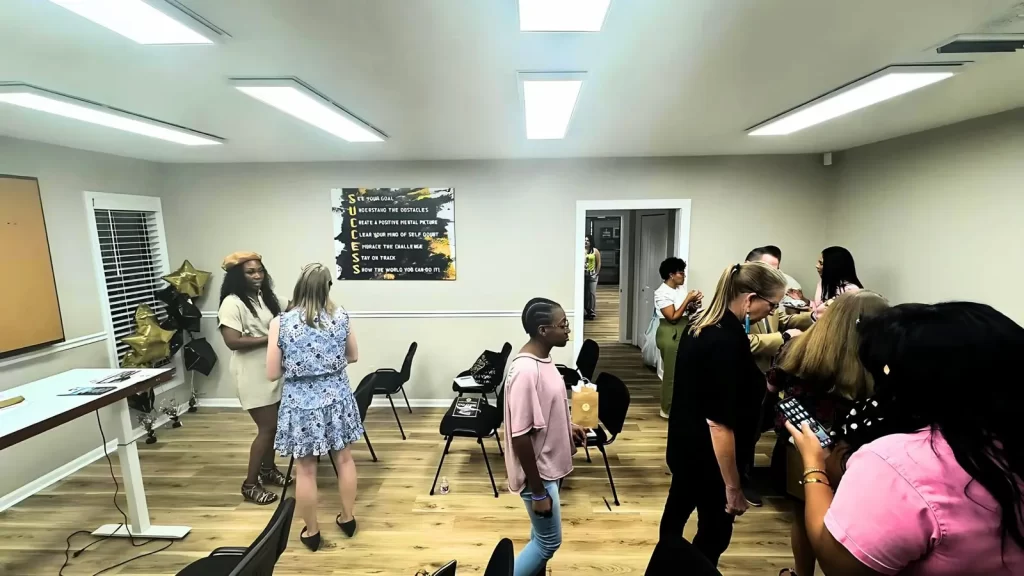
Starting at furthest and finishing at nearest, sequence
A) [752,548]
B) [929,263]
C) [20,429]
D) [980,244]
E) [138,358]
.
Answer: [138,358]
[929,263]
[980,244]
[752,548]
[20,429]

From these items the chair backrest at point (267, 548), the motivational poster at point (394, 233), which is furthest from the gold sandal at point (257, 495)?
the motivational poster at point (394, 233)

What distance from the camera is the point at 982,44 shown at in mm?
1604

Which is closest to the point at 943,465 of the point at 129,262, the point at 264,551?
the point at 264,551

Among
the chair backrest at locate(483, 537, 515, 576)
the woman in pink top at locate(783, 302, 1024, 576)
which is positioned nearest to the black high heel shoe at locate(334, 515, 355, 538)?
the chair backrest at locate(483, 537, 515, 576)

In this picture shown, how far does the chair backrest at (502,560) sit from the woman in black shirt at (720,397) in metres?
0.83

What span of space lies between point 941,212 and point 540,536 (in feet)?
12.3

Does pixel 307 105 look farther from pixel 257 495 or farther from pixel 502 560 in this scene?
pixel 257 495

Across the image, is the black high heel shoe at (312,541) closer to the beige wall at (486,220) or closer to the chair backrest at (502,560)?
the chair backrest at (502,560)

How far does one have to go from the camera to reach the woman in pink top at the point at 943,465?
0.74m

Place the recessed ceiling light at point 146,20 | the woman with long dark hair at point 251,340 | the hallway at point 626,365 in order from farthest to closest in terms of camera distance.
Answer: the hallway at point 626,365, the woman with long dark hair at point 251,340, the recessed ceiling light at point 146,20

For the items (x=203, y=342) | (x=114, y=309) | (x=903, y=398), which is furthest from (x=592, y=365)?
(x=114, y=309)

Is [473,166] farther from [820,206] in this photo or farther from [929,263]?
[929,263]

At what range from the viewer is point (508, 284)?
4.52 meters

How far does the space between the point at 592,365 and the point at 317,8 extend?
9.87ft
